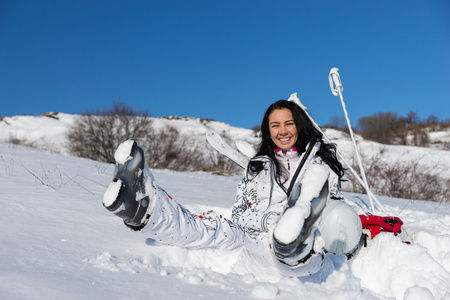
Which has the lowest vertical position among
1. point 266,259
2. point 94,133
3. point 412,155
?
point 266,259

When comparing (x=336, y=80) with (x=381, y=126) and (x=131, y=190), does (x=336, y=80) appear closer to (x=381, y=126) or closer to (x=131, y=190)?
(x=131, y=190)

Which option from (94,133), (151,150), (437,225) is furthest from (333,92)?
(94,133)

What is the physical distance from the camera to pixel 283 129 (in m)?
2.56

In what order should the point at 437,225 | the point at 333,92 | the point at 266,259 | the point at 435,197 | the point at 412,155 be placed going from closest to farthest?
1. the point at 266,259
2. the point at 437,225
3. the point at 333,92
4. the point at 435,197
5. the point at 412,155

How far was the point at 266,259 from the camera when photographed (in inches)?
74.3

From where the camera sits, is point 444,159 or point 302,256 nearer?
point 302,256

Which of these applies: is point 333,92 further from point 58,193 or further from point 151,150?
point 151,150

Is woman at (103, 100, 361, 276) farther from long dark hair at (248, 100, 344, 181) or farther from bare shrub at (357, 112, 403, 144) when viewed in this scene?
bare shrub at (357, 112, 403, 144)

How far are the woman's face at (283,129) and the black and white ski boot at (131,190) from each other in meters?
1.36

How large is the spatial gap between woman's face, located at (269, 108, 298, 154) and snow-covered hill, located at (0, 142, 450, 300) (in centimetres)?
95

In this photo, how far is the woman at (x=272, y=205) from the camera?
4.28 feet

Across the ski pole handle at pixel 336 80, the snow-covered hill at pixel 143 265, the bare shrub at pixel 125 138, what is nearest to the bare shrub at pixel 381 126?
the bare shrub at pixel 125 138

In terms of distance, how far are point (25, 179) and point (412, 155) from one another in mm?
14576

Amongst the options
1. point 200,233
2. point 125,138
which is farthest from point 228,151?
point 125,138
